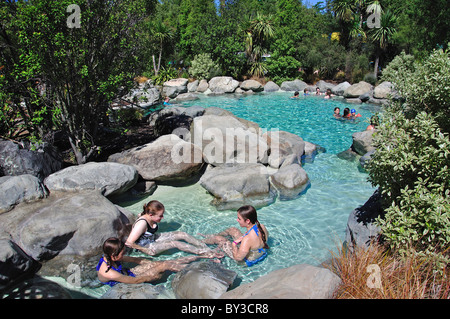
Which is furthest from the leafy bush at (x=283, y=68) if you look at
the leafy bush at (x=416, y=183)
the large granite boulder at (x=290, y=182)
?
the leafy bush at (x=416, y=183)

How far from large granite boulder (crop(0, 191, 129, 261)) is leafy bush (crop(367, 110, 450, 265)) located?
471 centimetres

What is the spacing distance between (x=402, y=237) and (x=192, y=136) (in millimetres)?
6877

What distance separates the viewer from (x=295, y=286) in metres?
4.00

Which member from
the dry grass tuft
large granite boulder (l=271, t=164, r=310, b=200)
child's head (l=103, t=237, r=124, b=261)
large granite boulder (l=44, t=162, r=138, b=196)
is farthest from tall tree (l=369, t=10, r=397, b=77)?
child's head (l=103, t=237, r=124, b=261)

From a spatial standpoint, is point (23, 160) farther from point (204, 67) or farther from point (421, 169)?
point (204, 67)

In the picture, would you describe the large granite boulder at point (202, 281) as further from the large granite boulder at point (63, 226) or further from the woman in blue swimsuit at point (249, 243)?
the large granite boulder at point (63, 226)

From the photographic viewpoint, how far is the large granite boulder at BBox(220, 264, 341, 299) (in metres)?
3.88

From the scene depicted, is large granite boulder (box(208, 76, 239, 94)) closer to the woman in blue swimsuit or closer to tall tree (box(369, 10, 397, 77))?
tall tree (box(369, 10, 397, 77))

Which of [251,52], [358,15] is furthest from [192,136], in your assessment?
[358,15]

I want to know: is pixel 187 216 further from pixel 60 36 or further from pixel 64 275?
pixel 60 36

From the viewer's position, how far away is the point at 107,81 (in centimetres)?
790

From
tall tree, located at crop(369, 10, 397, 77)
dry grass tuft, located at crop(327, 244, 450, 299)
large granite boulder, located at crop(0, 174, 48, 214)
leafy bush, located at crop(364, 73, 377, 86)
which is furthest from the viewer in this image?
tall tree, located at crop(369, 10, 397, 77)

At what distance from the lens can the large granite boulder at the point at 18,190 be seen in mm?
6254

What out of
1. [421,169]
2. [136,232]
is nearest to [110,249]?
[136,232]
